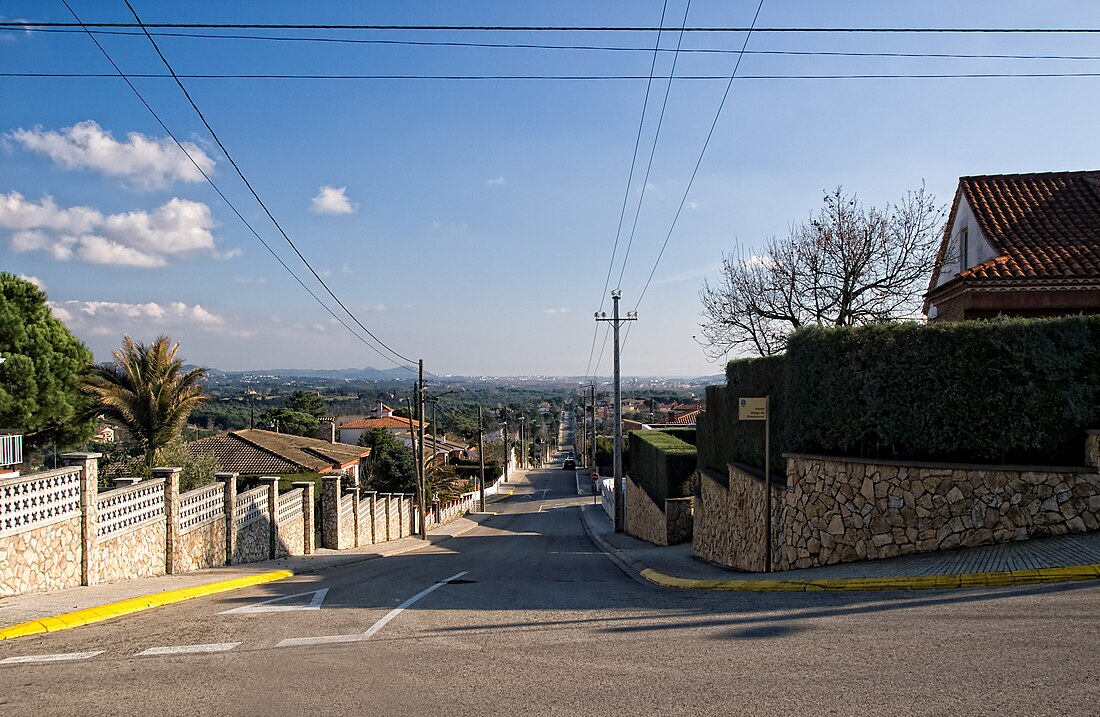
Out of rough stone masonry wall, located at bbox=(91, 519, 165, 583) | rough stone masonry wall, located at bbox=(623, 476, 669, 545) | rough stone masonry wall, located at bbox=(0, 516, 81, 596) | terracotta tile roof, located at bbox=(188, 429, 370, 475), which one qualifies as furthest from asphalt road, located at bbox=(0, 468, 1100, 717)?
terracotta tile roof, located at bbox=(188, 429, 370, 475)

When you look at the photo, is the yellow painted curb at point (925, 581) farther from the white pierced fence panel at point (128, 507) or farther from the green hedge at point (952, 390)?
the white pierced fence panel at point (128, 507)

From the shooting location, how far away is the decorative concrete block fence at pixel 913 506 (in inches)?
449

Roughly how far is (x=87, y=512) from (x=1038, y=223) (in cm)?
2111

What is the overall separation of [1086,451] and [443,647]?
31.2 feet

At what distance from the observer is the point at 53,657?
24.8 ft

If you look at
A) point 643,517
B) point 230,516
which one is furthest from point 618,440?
point 230,516

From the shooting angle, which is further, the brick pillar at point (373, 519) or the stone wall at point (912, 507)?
the brick pillar at point (373, 519)

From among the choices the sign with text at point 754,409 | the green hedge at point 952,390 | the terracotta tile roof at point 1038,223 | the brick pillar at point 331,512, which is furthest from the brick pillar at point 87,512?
the terracotta tile roof at point 1038,223

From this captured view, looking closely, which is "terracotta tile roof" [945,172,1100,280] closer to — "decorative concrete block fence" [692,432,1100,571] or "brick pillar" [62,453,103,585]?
"decorative concrete block fence" [692,432,1100,571]

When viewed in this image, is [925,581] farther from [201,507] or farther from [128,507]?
[201,507]

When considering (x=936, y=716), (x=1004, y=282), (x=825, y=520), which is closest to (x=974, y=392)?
(x=825, y=520)

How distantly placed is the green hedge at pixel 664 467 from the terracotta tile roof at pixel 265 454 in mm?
15609

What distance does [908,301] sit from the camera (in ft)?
81.8

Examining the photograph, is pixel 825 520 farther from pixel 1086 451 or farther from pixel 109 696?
pixel 109 696
